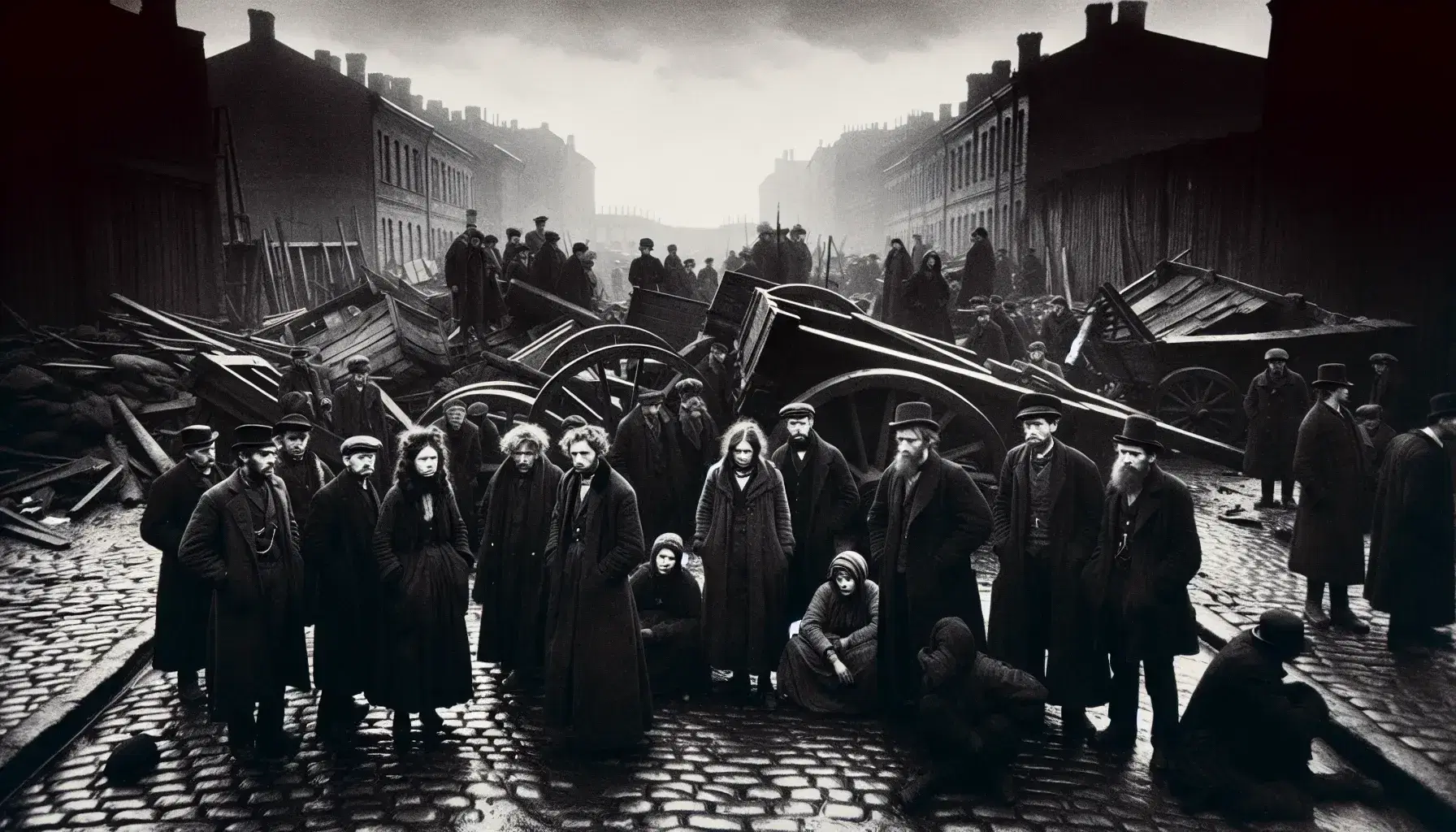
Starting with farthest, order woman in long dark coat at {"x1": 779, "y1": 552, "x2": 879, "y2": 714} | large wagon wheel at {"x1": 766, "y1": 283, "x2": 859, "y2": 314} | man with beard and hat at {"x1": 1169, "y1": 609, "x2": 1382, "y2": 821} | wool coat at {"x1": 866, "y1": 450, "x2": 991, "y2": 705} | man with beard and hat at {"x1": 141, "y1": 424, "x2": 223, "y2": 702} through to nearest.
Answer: large wagon wheel at {"x1": 766, "y1": 283, "x2": 859, "y2": 314} → man with beard and hat at {"x1": 141, "y1": 424, "x2": 223, "y2": 702} → woman in long dark coat at {"x1": 779, "y1": 552, "x2": 879, "y2": 714} → wool coat at {"x1": 866, "y1": 450, "x2": 991, "y2": 705} → man with beard and hat at {"x1": 1169, "y1": 609, "x2": 1382, "y2": 821}

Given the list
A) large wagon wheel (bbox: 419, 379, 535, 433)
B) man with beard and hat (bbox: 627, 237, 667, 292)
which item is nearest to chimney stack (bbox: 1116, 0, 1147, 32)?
man with beard and hat (bbox: 627, 237, 667, 292)

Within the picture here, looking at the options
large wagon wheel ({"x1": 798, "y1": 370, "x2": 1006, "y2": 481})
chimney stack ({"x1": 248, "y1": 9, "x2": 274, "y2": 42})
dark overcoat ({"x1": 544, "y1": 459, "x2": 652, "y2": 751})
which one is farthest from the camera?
chimney stack ({"x1": 248, "y1": 9, "x2": 274, "y2": 42})

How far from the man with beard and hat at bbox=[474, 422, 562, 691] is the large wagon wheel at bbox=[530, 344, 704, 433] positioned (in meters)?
3.24

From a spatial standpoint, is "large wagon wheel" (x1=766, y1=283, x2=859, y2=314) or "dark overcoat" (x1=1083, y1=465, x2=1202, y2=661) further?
"large wagon wheel" (x1=766, y1=283, x2=859, y2=314)

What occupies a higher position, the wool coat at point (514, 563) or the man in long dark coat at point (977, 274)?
the man in long dark coat at point (977, 274)

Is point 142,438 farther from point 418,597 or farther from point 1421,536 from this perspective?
point 1421,536

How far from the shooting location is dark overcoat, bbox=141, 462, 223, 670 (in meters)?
5.72

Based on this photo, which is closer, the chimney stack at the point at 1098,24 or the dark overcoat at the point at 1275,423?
the dark overcoat at the point at 1275,423

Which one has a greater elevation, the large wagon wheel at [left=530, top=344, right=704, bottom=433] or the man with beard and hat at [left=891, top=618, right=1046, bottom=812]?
the large wagon wheel at [left=530, top=344, right=704, bottom=433]

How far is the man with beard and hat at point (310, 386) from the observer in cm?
1026

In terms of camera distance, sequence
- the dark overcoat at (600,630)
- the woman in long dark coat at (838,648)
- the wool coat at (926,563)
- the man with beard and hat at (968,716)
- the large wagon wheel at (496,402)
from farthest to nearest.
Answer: the large wagon wheel at (496,402) → the woman in long dark coat at (838,648) → the wool coat at (926,563) → the dark overcoat at (600,630) → the man with beard and hat at (968,716)

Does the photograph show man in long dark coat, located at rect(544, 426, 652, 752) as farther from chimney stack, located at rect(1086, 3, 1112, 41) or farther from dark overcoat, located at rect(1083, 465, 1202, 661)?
chimney stack, located at rect(1086, 3, 1112, 41)

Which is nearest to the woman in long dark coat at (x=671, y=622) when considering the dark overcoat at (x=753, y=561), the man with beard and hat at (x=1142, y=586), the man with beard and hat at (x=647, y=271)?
the dark overcoat at (x=753, y=561)

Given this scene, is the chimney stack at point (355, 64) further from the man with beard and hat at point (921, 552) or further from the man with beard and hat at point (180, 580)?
the man with beard and hat at point (921, 552)
